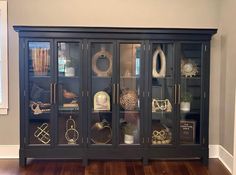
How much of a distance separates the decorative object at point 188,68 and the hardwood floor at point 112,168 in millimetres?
1155

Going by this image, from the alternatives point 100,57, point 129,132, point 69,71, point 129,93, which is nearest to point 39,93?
point 69,71

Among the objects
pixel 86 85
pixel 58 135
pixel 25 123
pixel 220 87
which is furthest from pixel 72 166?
pixel 220 87

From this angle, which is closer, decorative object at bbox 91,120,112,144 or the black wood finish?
the black wood finish

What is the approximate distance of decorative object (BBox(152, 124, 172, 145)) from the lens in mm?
Result: 3887

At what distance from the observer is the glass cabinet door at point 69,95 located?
3.80 meters

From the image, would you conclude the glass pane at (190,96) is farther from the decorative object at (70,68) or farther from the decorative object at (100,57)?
the decorative object at (70,68)

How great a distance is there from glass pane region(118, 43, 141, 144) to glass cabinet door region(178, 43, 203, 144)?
550 millimetres

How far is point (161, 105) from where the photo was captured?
3904 mm

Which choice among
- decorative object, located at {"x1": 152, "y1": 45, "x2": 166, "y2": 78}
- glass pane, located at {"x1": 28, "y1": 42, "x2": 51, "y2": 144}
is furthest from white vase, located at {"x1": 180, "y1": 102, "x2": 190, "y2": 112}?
glass pane, located at {"x1": 28, "y1": 42, "x2": 51, "y2": 144}

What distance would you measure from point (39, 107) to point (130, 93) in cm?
115

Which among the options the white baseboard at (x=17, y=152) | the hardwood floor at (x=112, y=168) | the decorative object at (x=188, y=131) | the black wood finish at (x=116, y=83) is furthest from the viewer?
the white baseboard at (x=17, y=152)

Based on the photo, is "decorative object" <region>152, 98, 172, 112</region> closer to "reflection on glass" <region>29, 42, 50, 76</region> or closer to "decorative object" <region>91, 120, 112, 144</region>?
"decorative object" <region>91, 120, 112, 144</region>

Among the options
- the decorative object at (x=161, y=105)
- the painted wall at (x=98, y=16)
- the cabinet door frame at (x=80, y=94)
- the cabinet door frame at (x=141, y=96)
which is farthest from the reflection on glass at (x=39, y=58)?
the decorative object at (x=161, y=105)

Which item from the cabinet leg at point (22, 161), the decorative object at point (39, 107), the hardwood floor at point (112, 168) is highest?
the decorative object at point (39, 107)
